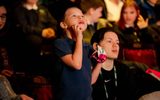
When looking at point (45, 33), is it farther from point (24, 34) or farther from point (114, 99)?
point (114, 99)

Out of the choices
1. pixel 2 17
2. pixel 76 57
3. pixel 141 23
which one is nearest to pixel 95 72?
pixel 76 57

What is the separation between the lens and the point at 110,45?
3.71 m

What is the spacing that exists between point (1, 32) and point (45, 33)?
1.82ft

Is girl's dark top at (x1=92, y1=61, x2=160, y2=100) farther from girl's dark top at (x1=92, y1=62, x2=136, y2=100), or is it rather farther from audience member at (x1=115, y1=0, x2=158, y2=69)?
audience member at (x1=115, y1=0, x2=158, y2=69)

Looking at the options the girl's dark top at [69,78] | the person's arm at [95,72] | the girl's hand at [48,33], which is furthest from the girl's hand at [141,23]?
the girl's dark top at [69,78]

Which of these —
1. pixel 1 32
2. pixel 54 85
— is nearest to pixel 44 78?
pixel 54 85

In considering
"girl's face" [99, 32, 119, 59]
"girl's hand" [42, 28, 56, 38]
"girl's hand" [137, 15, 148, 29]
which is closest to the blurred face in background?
"girl's hand" [42, 28, 56, 38]

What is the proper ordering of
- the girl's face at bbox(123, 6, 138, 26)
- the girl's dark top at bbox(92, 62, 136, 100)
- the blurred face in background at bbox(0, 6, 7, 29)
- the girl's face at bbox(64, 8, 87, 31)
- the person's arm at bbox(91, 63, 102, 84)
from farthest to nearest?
the girl's face at bbox(123, 6, 138, 26) < the blurred face in background at bbox(0, 6, 7, 29) < the girl's dark top at bbox(92, 62, 136, 100) < the person's arm at bbox(91, 63, 102, 84) < the girl's face at bbox(64, 8, 87, 31)

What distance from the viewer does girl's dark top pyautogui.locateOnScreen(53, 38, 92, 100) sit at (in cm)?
323

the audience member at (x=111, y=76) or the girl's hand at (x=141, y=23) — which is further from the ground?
the girl's hand at (x=141, y=23)

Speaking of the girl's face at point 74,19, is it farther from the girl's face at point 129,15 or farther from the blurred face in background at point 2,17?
the girl's face at point 129,15

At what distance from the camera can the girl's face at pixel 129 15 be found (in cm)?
511

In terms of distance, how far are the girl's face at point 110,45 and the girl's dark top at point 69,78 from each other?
427mm

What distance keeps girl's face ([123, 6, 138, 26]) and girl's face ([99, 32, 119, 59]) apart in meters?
1.41
